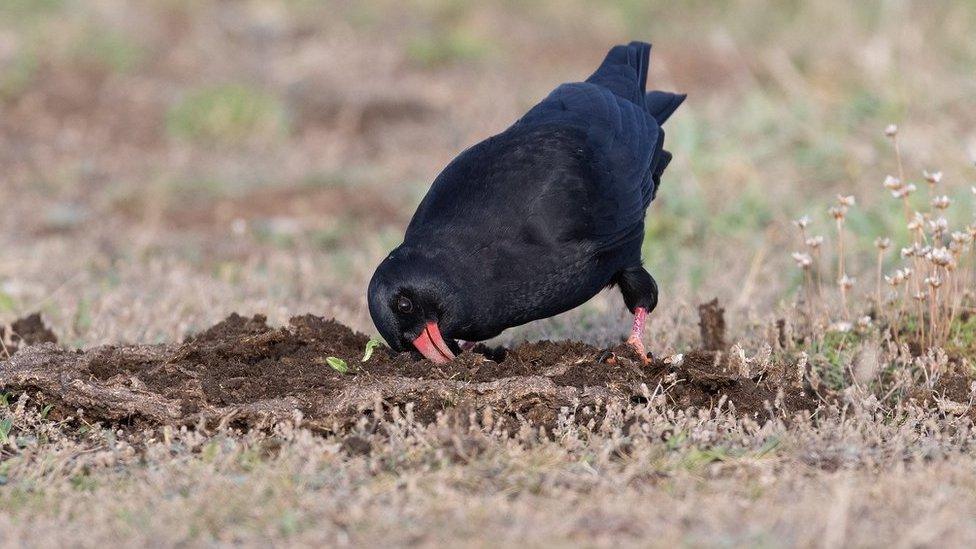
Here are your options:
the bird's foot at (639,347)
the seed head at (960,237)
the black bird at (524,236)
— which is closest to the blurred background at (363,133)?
the bird's foot at (639,347)

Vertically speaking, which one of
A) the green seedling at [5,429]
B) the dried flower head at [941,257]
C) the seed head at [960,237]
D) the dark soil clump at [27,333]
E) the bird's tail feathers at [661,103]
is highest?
the bird's tail feathers at [661,103]

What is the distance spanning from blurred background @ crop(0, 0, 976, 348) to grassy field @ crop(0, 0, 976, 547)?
3 cm

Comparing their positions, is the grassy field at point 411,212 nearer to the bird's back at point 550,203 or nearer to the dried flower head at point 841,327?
the dried flower head at point 841,327

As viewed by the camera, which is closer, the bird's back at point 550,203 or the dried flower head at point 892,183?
the bird's back at point 550,203

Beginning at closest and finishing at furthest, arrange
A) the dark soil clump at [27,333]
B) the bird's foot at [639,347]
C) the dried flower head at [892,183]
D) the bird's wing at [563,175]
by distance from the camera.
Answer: the bird's foot at [639,347] < the bird's wing at [563,175] < the dried flower head at [892,183] < the dark soil clump at [27,333]

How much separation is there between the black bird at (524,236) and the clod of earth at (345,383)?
159 mm

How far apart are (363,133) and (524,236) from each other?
679 centimetres

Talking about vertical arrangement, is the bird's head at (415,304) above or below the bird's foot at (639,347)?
above

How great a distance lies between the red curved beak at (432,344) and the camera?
171 inches

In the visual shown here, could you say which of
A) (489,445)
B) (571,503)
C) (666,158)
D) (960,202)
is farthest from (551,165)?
(960,202)

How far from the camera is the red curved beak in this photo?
171 inches

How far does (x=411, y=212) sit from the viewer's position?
29.6 feet

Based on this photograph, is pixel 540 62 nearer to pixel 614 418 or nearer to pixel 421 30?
pixel 421 30

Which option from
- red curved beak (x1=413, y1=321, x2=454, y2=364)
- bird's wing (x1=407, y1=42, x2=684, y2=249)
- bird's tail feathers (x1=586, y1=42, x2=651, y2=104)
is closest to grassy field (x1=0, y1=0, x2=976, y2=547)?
red curved beak (x1=413, y1=321, x2=454, y2=364)
